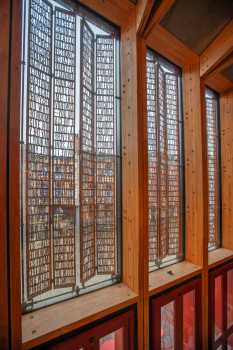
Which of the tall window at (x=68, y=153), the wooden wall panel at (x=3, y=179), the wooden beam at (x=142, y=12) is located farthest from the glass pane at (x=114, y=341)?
the wooden beam at (x=142, y=12)

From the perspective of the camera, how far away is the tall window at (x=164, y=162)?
1644 millimetres

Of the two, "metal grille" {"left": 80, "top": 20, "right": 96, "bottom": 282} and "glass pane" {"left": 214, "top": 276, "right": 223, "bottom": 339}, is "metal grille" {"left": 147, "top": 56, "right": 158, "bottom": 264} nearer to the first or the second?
"metal grille" {"left": 80, "top": 20, "right": 96, "bottom": 282}

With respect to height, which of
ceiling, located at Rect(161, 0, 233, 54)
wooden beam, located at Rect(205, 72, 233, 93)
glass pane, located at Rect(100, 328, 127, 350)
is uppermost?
ceiling, located at Rect(161, 0, 233, 54)

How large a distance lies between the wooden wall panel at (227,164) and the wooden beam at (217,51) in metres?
0.76

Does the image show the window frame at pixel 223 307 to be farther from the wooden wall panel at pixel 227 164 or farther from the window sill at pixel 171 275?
the wooden wall panel at pixel 227 164

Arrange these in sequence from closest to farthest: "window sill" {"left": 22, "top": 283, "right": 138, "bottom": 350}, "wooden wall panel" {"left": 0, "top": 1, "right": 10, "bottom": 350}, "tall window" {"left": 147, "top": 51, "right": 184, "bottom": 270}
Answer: "wooden wall panel" {"left": 0, "top": 1, "right": 10, "bottom": 350} → "window sill" {"left": 22, "top": 283, "right": 138, "bottom": 350} → "tall window" {"left": 147, "top": 51, "right": 184, "bottom": 270}

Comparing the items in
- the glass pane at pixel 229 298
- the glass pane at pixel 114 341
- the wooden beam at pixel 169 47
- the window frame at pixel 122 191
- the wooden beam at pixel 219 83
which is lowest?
the glass pane at pixel 229 298

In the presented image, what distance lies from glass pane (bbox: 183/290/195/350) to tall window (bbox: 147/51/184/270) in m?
0.33

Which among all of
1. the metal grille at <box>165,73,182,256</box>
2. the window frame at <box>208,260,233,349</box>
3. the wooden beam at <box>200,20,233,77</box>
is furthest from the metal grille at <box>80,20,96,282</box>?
the window frame at <box>208,260,233,349</box>

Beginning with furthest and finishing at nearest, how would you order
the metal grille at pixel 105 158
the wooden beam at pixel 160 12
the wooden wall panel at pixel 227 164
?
the wooden wall panel at pixel 227 164, the metal grille at pixel 105 158, the wooden beam at pixel 160 12

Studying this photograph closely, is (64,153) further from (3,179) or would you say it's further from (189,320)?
(189,320)

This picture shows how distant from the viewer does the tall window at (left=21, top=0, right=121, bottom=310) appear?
1100 mm

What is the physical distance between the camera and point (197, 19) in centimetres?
150

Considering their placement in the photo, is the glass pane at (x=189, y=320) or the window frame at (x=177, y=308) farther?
the glass pane at (x=189, y=320)
